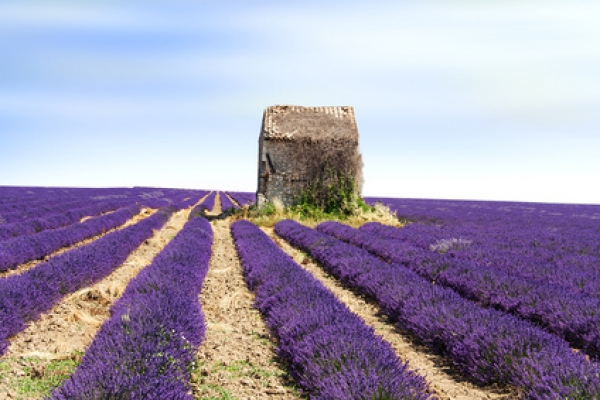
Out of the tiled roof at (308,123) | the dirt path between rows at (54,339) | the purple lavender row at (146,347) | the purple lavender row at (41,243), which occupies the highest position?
the tiled roof at (308,123)

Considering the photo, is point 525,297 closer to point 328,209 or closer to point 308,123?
point 328,209

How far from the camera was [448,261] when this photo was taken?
732cm

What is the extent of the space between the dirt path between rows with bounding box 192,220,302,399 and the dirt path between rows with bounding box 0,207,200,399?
1.00 meters

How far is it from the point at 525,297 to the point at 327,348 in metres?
2.95

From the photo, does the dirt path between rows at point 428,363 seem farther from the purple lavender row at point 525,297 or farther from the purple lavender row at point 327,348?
the purple lavender row at point 525,297

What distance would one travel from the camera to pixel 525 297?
5.27m

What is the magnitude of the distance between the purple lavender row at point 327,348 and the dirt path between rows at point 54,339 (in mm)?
1610

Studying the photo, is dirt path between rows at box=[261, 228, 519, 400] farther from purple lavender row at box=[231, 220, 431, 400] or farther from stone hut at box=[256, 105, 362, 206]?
stone hut at box=[256, 105, 362, 206]

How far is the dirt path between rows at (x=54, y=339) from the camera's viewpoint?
3.55 m

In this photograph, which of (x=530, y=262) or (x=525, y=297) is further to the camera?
(x=530, y=262)

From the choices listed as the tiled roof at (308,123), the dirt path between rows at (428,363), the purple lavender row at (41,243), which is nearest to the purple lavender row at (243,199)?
the tiled roof at (308,123)

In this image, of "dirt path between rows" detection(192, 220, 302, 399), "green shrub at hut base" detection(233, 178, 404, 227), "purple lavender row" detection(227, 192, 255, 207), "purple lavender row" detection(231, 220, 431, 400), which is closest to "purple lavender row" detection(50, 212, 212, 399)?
"dirt path between rows" detection(192, 220, 302, 399)

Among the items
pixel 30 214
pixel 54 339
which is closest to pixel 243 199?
pixel 30 214

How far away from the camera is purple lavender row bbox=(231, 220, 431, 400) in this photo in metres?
2.71
